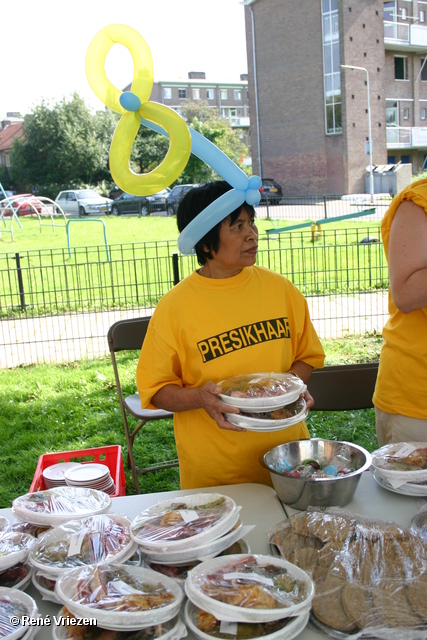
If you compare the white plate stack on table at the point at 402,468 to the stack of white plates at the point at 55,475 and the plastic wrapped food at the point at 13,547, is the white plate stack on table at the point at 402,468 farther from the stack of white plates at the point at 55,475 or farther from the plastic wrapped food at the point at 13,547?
the stack of white plates at the point at 55,475

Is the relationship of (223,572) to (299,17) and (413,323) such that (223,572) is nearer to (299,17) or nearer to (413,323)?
(413,323)

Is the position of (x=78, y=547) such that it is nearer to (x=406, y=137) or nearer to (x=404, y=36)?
(x=406, y=137)

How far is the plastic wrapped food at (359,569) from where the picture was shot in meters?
1.29

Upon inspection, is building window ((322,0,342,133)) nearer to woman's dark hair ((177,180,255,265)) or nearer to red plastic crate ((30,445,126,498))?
red plastic crate ((30,445,126,498))

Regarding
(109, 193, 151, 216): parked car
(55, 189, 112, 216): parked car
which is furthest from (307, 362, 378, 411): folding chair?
(55, 189, 112, 216): parked car

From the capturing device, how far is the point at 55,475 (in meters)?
2.99

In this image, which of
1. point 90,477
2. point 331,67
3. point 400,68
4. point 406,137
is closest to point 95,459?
point 90,477

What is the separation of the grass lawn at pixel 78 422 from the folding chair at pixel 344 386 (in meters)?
1.54

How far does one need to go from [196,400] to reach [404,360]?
32.8 inches

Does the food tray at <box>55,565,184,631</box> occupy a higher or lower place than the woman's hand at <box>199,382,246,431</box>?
lower

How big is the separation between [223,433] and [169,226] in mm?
18822

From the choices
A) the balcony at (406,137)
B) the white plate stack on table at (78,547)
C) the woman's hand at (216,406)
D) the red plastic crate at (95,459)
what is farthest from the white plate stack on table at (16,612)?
the balcony at (406,137)

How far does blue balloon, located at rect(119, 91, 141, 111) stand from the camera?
1825 millimetres

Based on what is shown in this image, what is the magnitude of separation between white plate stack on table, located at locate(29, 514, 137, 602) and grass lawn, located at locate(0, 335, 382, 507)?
8.09 feet
